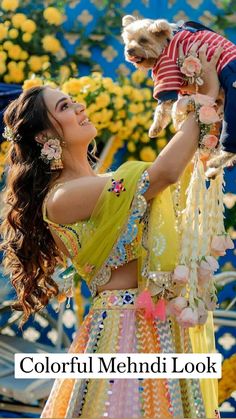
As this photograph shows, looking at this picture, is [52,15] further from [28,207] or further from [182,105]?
[182,105]

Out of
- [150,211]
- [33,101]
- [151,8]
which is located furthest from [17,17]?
[150,211]

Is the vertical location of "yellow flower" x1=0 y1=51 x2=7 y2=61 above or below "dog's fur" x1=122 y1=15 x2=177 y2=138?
below

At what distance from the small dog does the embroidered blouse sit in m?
0.23

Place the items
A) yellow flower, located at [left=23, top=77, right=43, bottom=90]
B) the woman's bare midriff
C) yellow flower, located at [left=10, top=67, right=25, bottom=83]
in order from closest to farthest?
the woman's bare midriff, yellow flower, located at [left=23, top=77, right=43, bottom=90], yellow flower, located at [left=10, top=67, right=25, bottom=83]

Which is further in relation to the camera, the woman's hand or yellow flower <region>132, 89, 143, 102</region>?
yellow flower <region>132, 89, 143, 102</region>

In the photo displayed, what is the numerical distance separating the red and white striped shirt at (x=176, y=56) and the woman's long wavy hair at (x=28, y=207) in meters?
0.39

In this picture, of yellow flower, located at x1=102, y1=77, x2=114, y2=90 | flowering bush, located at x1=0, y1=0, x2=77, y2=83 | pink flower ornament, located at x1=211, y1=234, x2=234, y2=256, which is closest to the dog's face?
pink flower ornament, located at x1=211, y1=234, x2=234, y2=256

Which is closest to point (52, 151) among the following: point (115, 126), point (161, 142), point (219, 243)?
point (219, 243)

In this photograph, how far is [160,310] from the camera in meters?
2.60

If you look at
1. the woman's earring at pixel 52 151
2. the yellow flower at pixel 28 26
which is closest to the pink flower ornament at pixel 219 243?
the woman's earring at pixel 52 151

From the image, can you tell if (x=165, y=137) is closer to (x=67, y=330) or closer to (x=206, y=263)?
(x=67, y=330)

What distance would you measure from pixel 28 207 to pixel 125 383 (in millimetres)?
594

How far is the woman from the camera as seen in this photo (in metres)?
2.55

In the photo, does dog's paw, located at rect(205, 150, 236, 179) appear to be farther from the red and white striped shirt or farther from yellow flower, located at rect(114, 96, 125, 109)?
yellow flower, located at rect(114, 96, 125, 109)
